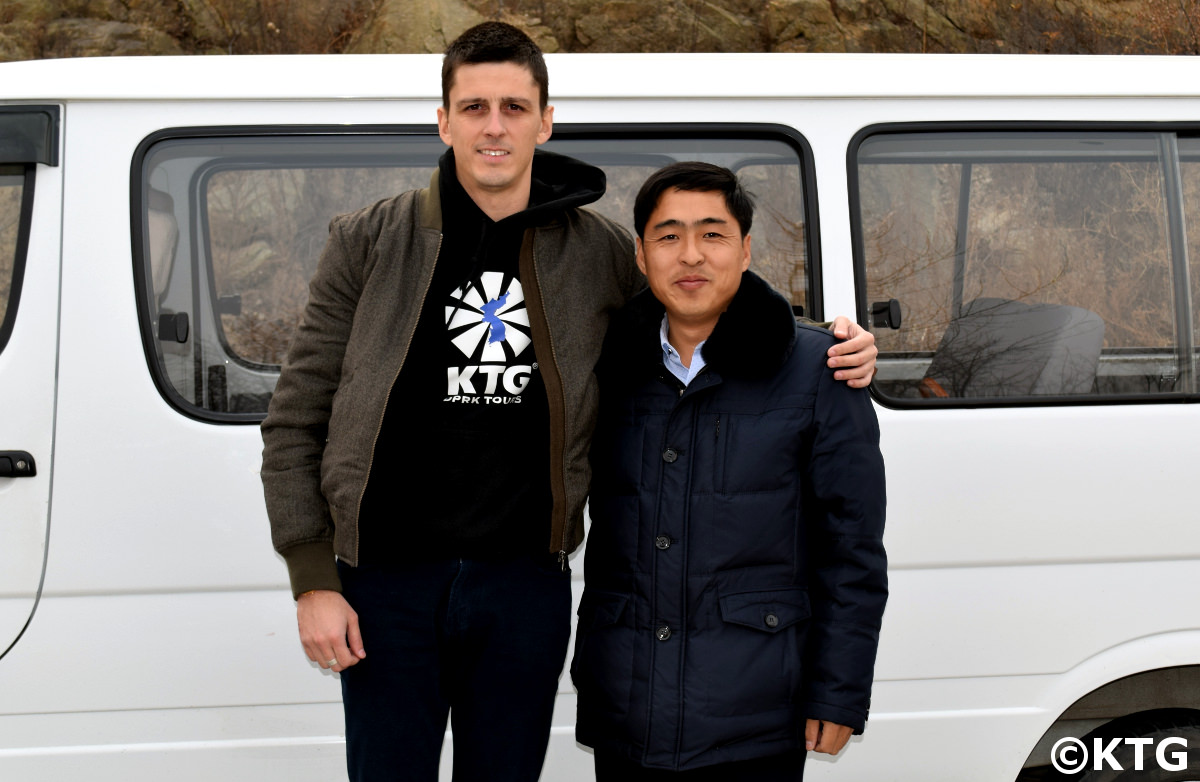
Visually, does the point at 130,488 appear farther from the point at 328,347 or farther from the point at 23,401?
the point at 328,347

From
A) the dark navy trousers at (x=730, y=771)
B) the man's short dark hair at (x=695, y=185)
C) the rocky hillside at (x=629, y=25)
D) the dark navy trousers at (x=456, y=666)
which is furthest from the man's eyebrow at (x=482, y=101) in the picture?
the rocky hillside at (x=629, y=25)

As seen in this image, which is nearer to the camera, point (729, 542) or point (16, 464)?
point (729, 542)

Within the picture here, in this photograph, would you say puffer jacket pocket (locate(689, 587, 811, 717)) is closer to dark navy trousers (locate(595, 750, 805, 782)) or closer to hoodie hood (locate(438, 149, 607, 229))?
dark navy trousers (locate(595, 750, 805, 782))

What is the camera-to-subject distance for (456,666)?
1849 mm

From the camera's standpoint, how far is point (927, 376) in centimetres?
242

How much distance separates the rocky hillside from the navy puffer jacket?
763 cm

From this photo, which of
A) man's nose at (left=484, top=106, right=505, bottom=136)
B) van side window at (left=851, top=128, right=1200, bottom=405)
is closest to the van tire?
van side window at (left=851, top=128, right=1200, bottom=405)

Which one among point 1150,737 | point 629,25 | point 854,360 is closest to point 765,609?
point 854,360

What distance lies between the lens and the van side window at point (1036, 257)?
242 centimetres

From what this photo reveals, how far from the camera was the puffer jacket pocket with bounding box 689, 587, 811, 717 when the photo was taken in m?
1.67

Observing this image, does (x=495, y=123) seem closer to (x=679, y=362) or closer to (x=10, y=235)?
(x=679, y=362)

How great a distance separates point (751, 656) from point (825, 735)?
18 centimetres

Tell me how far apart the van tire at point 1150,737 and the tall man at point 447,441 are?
4.75ft

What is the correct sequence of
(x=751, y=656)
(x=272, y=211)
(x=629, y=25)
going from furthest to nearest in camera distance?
(x=629, y=25) → (x=272, y=211) → (x=751, y=656)
